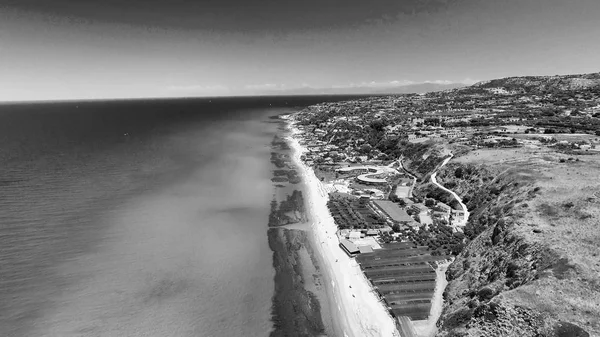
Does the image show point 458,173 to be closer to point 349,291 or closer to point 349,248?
point 349,248

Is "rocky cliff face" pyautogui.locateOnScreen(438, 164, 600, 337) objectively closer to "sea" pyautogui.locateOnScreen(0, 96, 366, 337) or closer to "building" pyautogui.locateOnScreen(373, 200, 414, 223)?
"building" pyautogui.locateOnScreen(373, 200, 414, 223)

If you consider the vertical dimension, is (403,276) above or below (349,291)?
above

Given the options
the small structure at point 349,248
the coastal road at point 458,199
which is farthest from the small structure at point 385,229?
the coastal road at point 458,199

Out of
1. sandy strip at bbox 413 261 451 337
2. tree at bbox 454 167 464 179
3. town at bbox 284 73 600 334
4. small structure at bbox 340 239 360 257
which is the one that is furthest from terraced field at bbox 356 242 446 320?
tree at bbox 454 167 464 179

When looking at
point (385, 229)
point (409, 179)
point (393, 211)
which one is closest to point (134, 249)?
point (385, 229)

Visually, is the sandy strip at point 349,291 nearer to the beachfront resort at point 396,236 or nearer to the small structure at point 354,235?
the beachfront resort at point 396,236

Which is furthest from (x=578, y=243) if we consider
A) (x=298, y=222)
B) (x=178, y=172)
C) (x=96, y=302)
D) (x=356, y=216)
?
(x=178, y=172)

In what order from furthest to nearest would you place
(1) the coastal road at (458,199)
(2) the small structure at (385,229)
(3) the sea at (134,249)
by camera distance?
1. (2) the small structure at (385,229)
2. (1) the coastal road at (458,199)
3. (3) the sea at (134,249)
